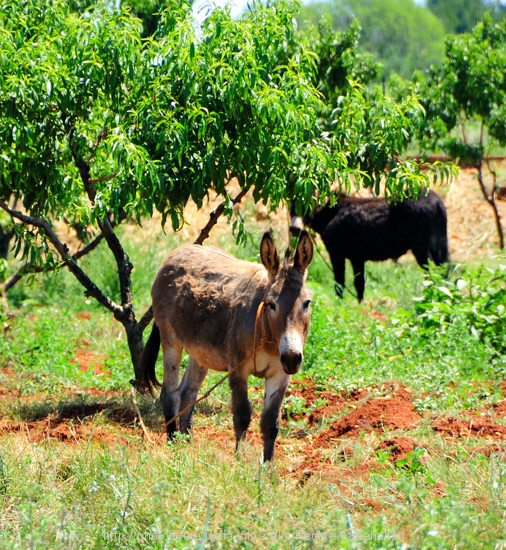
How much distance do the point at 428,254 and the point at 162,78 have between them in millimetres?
8911

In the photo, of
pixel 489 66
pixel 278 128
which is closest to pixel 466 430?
pixel 278 128

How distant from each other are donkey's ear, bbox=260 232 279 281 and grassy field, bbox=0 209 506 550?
4.09ft

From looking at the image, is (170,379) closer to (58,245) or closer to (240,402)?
(240,402)

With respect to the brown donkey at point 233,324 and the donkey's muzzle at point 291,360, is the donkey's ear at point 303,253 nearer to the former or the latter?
the brown donkey at point 233,324

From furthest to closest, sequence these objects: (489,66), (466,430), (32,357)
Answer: (489,66), (32,357), (466,430)

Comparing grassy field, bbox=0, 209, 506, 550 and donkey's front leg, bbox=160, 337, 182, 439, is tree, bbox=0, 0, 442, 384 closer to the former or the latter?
donkey's front leg, bbox=160, 337, 182, 439

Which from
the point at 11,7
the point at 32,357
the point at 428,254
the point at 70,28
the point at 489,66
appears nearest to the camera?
the point at 70,28

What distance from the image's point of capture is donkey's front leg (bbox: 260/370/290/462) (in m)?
6.55

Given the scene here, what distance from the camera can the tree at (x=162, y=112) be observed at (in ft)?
25.8

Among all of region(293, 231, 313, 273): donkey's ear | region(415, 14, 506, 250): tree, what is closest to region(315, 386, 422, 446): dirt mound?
region(293, 231, 313, 273): donkey's ear

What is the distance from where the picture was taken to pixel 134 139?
813cm

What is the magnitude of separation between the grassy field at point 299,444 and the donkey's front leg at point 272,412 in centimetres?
22

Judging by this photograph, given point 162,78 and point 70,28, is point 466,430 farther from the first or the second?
point 70,28

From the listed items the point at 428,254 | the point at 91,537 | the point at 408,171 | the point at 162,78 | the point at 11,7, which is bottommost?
the point at 428,254
